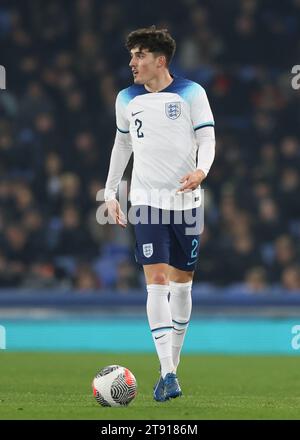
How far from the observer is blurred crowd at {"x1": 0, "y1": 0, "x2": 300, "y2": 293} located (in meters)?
14.2

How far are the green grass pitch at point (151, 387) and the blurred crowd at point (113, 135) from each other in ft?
8.98

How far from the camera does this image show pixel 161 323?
710 cm

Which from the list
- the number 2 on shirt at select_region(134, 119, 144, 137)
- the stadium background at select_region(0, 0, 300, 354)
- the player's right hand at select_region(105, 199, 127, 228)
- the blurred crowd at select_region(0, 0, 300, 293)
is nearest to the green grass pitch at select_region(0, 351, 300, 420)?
the player's right hand at select_region(105, 199, 127, 228)

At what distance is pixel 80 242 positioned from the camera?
14320mm

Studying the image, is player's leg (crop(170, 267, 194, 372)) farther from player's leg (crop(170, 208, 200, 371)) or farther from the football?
the football

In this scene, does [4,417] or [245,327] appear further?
[245,327]

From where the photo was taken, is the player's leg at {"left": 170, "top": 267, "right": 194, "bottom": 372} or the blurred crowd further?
the blurred crowd

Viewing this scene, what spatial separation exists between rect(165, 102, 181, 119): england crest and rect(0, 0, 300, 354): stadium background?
536cm

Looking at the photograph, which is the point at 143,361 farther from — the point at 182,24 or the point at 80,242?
the point at 182,24

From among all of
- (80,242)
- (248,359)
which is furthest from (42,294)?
(248,359)

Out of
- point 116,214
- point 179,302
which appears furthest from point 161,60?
point 179,302

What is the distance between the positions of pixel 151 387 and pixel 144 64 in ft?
7.35
